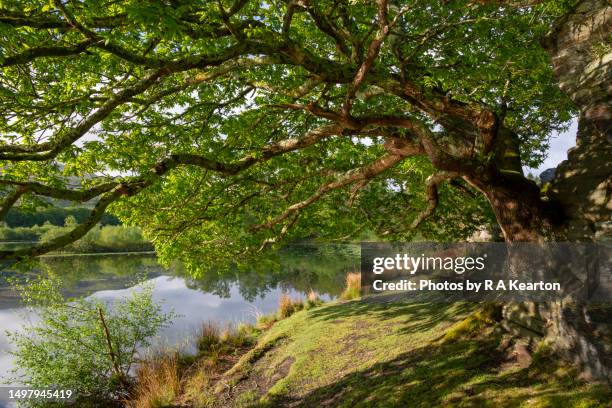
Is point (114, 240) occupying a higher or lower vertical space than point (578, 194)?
lower

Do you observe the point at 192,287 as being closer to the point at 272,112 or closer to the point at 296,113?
the point at 296,113

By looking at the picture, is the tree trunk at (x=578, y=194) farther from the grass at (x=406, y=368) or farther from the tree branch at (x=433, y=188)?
the tree branch at (x=433, y=188)

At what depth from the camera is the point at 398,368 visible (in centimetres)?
696

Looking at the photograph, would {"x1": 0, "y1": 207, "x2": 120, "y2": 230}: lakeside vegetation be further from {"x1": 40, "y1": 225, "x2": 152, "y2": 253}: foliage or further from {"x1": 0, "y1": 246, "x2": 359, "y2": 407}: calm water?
{"x1": 0, "y1": 246, "x2": 359, "y2": 407}: calm water

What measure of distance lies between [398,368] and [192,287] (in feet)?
71.7

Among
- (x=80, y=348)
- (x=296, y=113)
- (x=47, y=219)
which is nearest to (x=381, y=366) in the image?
(x=296, y=113)

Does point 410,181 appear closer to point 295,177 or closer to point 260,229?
point 295,177

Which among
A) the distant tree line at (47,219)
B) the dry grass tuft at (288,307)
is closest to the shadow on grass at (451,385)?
the dry grass tuft at (288,307)

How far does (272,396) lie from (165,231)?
4080mm

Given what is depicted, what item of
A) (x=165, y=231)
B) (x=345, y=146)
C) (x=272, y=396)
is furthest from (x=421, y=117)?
(x=272, y=396)

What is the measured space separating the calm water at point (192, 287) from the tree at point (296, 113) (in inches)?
273

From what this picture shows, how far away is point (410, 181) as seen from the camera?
28.2 feet

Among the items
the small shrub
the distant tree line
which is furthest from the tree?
the distant tree line

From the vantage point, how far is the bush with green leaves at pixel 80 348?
952 cm
